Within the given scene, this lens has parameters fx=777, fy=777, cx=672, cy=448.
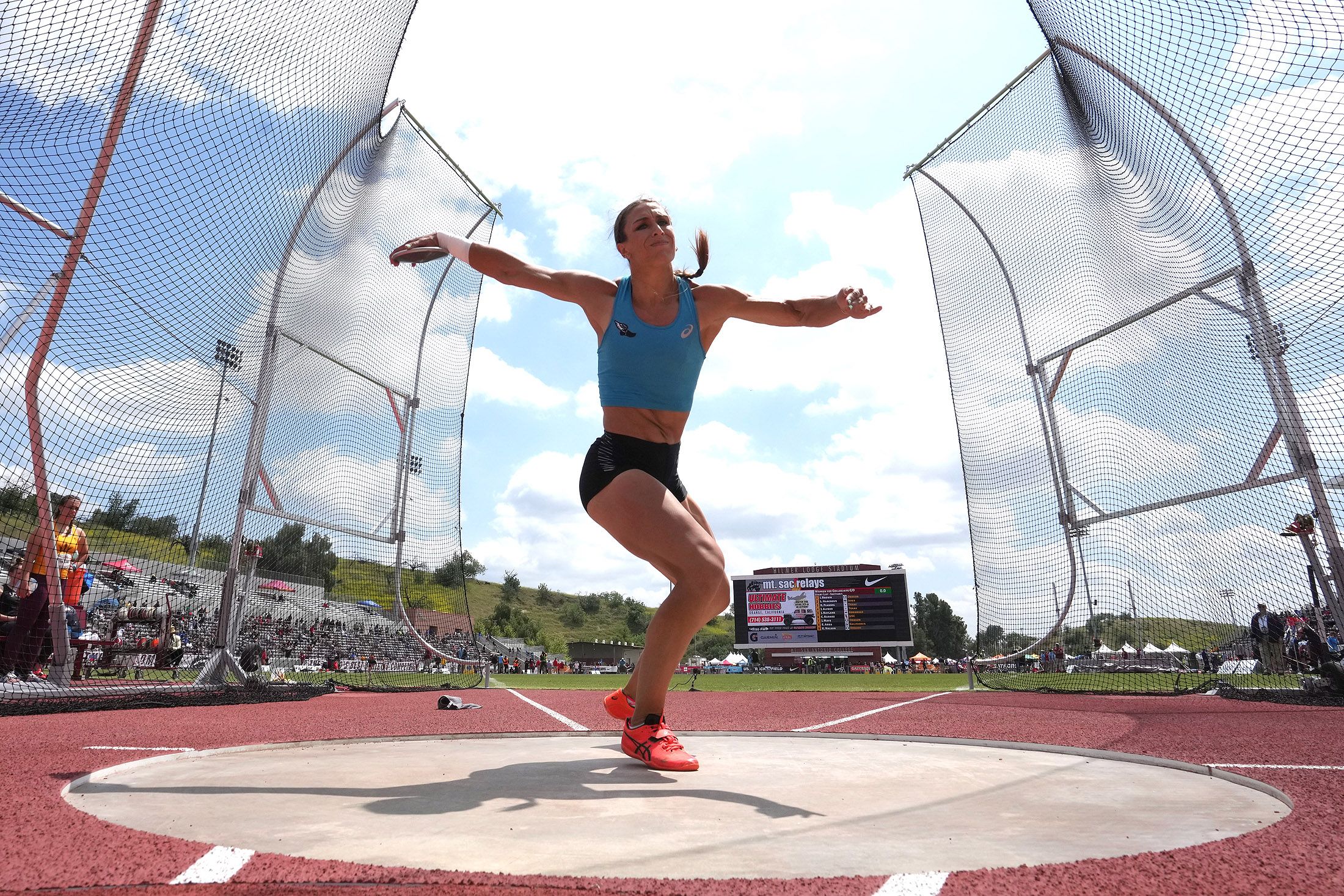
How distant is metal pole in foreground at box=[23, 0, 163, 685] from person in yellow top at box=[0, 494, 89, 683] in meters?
0.25

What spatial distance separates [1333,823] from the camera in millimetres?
1759

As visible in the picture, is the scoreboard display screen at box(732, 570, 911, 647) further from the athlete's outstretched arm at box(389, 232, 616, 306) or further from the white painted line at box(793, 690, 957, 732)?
the athlete's outstretched arm at box(389, 232, 616, 306)

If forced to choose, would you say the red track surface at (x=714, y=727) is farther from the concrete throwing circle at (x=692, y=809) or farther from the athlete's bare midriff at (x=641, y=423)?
the athlete's bare midriff at (x=641, y=423)

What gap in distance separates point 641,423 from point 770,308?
77cm

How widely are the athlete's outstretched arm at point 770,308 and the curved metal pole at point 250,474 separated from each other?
560 centimetres

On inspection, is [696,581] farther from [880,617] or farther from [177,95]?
[880,617]

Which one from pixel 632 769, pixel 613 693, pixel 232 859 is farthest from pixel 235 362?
pixel 232 859

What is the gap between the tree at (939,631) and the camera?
106 m

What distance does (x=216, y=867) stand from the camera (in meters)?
1.37

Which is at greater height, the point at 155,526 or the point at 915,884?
the point at 155,526

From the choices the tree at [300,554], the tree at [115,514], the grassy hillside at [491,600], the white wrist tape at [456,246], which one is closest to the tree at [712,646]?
the grassy hillside at [491,600]

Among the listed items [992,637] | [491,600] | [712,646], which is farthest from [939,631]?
[992,637]

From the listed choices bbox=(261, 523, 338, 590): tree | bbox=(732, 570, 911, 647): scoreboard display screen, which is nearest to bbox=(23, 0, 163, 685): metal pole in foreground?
bbox=(261, 523, 338, 590): tree

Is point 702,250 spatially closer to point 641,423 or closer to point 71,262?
point 641,423
